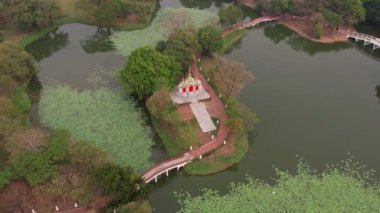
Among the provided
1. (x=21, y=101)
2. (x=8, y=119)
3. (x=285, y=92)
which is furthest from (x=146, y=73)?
(x=285, y=92)

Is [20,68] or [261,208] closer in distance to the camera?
[261,208]

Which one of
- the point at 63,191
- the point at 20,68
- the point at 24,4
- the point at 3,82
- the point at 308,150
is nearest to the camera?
the point at 63,191

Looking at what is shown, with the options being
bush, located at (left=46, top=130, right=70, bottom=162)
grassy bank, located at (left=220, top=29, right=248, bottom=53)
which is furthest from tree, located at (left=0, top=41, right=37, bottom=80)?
grassy bank, located at (left=220, top=29, right=248, bottom=53)

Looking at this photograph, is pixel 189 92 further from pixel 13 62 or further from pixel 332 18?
pixel 332 18

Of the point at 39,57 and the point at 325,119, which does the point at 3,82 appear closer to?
the point at 39,57

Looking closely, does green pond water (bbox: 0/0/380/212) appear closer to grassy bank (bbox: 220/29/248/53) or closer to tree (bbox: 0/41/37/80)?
grassy bank (bbox: 220/29/248/53)

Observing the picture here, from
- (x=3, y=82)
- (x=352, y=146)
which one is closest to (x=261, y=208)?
(x=352, y=146)

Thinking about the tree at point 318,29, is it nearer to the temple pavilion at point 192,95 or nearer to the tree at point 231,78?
the tree at point 231,78
